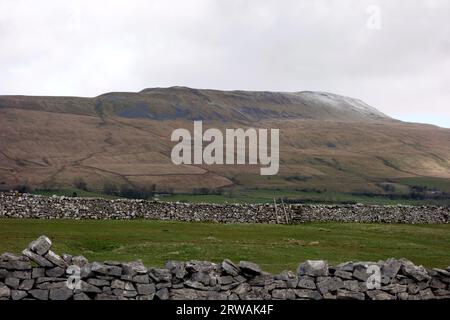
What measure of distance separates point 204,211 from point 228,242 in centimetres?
2268

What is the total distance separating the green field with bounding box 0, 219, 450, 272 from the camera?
30.9 metres

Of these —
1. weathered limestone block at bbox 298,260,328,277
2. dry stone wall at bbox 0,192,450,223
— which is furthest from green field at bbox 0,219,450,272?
weathered limestone block at bbox 298,260,328,277

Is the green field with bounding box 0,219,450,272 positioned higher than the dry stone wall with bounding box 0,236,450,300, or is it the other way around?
the dry stone wall with bounding box 0,236,450,300

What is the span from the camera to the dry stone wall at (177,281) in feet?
63.7

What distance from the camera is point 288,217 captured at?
61.1m

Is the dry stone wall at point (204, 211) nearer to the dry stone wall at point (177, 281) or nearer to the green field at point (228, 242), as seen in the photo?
the green field at point (228, 242)

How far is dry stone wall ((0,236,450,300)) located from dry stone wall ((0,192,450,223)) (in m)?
35.0

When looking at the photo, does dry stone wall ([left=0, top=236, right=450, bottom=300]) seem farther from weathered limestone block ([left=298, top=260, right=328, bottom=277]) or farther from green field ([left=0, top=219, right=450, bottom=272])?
green field ([left=0, top=219, right=450, bottom=272])

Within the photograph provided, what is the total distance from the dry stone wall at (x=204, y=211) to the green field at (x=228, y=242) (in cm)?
375
